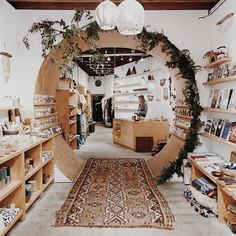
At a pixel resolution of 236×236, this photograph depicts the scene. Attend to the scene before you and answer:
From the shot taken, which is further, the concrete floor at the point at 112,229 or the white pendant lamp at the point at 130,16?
the concrete floor at the point at 112,229

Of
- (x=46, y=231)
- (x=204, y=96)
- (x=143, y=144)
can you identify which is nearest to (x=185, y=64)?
(x=204, y=96)

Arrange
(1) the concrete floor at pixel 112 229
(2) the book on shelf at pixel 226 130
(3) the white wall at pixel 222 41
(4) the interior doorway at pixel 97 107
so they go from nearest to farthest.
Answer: (1) the concrete floor at pixel 112 229
(2) the book on shelf at pixel 226 130
(3) the white wall at pixel 222 41
(4) the interior doorway at pixel 97 107

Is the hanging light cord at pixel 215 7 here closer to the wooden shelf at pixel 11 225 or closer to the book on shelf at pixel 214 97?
the book on shelf at pixel 214 97

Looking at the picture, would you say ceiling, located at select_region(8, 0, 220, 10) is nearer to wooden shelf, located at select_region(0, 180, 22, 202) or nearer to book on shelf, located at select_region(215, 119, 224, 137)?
book on shelf, located at select_region(215, 119, 224, 137)

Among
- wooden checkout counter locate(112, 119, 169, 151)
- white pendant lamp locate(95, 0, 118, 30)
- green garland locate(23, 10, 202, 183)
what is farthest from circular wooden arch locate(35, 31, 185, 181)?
wooden checkout counter locate(112, 119, 169, 151)

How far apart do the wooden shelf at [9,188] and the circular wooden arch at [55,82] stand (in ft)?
6.18

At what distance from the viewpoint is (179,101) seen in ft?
19.5

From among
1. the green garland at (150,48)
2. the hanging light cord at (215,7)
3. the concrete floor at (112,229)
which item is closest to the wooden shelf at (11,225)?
the concrete floor at (112,229)

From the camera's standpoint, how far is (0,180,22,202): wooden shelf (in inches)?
126

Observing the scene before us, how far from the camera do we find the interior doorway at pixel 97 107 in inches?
776

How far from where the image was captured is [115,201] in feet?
14.2

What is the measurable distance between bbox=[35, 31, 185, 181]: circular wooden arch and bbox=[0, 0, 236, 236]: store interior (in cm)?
2

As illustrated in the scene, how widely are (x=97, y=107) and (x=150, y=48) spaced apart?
15.0 metres

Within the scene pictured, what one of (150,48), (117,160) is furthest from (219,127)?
(117,160)
